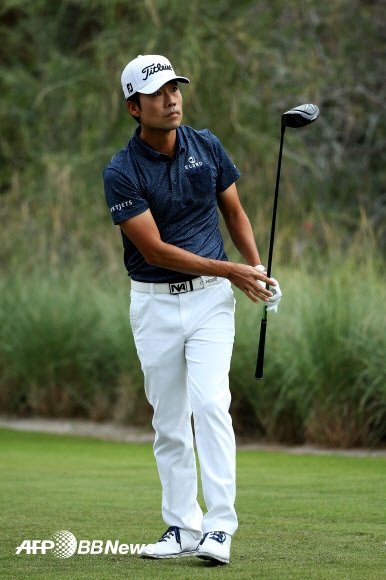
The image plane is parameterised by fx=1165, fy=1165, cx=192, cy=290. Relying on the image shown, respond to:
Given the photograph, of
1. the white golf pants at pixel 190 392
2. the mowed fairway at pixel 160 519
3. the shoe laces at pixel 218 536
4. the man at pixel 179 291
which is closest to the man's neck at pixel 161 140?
the man at pixel 179 291

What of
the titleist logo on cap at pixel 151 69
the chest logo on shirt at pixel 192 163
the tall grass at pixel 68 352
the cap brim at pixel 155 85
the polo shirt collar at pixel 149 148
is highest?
the titleist logo on cap at pixel 151 69

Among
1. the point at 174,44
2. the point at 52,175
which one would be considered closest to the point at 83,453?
the point at 52,175

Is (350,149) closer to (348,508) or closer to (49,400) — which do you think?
(49,400)

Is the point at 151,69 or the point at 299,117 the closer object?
the point at 151,69

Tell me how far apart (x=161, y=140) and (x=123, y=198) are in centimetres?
33

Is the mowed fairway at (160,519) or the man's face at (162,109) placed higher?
the man's face at (162,109)

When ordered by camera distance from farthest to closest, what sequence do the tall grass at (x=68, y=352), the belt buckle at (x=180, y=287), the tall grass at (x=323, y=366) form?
the tall grass at (x=68, y=352), the tall grass at (x=323, y=366), the belt buckle at (x=180, y=287)

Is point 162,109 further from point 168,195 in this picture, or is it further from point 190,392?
point 190,392

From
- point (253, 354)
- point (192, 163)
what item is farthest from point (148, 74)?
point (253, 354)

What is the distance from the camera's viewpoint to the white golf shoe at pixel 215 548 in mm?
4523

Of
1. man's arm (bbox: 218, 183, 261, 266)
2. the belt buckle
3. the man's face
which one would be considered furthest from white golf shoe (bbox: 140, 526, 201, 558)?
the man's face

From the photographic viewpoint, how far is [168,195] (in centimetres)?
475

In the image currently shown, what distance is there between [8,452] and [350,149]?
9204mm

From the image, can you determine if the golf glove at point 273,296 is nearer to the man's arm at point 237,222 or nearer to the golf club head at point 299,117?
the man's arm at point 237,222
